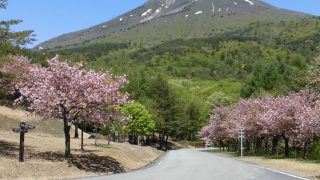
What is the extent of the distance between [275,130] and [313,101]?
16.1ft

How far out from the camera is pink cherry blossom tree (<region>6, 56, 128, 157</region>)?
26.7 m

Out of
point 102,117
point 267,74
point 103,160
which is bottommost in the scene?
point 103,160

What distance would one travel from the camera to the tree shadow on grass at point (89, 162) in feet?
86.1

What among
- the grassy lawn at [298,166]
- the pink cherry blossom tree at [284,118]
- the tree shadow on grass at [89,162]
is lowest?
the grassy lawn at [298,166]

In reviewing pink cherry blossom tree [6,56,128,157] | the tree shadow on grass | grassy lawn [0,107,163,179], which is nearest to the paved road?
the tree shadow on grass

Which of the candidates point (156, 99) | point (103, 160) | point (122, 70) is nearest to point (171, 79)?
point (122, 70)

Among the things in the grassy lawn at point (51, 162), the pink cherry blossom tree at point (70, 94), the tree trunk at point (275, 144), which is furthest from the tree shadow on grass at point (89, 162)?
the tree trunk at point (275, 144)

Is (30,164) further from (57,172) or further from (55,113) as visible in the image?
(55,113)

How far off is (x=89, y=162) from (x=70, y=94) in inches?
165

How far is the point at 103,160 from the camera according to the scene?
1166 inches

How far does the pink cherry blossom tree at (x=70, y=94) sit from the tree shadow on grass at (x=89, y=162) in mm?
964

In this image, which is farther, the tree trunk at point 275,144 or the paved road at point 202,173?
the tree trunk at point 275,144

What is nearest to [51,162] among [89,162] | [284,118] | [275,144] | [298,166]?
[89,162]

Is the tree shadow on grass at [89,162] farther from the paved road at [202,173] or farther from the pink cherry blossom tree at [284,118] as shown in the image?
the pink cherry blossom tree at [284,118]
